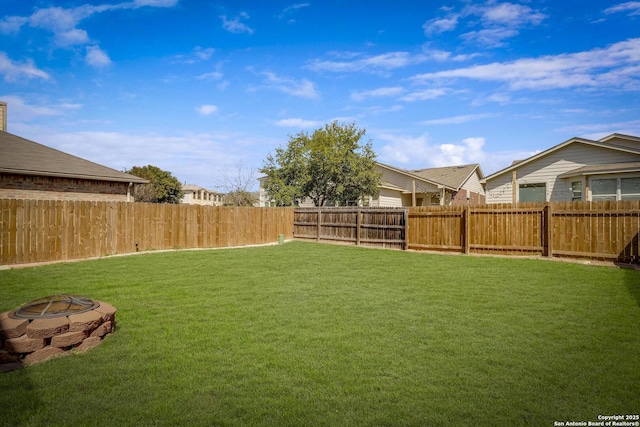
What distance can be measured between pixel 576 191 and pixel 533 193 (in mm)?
2013

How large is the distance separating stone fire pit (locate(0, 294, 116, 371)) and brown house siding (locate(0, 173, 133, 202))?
12546 mm

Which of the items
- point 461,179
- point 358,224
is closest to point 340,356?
point 358,224

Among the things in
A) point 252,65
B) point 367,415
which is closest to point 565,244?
point 367,415

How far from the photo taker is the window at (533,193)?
65.3 ft

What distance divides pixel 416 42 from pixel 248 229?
437 inches

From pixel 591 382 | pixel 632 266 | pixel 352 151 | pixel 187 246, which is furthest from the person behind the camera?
pixel 352 151

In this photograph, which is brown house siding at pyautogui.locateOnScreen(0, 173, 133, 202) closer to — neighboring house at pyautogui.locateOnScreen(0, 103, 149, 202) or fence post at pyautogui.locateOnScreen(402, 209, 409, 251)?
neighboring house at pyautogui.locateOnScreen(0, 103, 149, 202)

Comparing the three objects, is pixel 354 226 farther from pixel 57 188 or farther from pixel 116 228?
pixel 57 188

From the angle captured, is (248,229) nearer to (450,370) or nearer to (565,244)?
(565,244)

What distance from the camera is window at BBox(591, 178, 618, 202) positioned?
667 inches

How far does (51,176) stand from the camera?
1499cm

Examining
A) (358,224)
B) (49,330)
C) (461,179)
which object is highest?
(461,179)

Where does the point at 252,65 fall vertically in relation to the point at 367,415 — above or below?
above

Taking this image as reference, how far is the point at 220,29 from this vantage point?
1566cm
